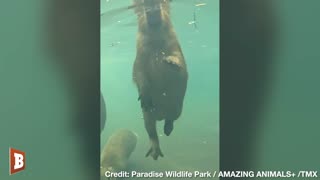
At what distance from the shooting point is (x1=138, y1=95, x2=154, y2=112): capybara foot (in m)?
2.16

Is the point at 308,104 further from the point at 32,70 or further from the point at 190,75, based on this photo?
the point at 32,70

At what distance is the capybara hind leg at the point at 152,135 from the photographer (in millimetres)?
2156

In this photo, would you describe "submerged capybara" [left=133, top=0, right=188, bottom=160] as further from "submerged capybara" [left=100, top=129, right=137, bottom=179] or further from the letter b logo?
the letter b logo

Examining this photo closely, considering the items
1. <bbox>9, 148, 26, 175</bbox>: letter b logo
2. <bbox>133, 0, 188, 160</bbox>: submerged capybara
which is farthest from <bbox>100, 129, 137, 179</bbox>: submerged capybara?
<bbox>9, 148, 26, 175</bbox>: letter b logo

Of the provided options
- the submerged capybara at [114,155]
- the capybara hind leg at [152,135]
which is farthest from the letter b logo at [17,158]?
the capybara hind leg at [152,135]

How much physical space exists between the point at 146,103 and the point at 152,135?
15cm

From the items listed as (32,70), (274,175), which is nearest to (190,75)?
(274,175)

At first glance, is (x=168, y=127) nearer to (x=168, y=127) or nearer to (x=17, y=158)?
(x=168, y=127)

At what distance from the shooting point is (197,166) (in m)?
2.14

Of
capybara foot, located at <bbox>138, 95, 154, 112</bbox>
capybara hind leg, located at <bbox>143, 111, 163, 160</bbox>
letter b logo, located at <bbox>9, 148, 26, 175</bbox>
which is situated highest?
capybara foot, located at <bbox>138, 95, 154, 112</bbox>

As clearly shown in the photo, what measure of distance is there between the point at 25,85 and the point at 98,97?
352 millimetres

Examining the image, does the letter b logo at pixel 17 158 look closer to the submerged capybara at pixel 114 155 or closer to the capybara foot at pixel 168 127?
the submerged capybara at pixel 114 155

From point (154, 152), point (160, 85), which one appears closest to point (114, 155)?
point (154, 152)

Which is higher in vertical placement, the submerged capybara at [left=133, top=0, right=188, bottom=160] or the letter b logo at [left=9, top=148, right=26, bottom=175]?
the submerged capybara at [left=133, top=0, right=188, bottom=160]
